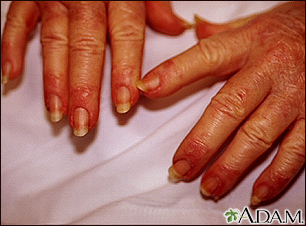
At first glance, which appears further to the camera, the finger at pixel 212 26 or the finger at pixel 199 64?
the finger at pixel 212 26

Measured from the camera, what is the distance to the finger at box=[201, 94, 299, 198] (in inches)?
29.9

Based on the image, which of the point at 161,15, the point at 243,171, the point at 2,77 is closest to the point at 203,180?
the point at 243,171

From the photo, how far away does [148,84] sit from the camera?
753 mm

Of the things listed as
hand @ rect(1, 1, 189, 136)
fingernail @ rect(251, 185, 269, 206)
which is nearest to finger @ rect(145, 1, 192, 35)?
hand @ rect(1, 1, 189, 136)

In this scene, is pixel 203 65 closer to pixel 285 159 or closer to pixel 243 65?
pixel 243 65

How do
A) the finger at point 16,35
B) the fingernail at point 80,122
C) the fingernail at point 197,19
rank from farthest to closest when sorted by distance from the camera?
1. the fingernail at point 197,19
2. the finger at point 16,35
3. the fingernail at point 80,122

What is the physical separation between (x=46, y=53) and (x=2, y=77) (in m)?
0.13

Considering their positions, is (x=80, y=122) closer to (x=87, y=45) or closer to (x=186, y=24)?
(x=87, y=45)

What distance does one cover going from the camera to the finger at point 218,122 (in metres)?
0.75

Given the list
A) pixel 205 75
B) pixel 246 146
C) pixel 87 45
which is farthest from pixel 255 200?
pixel 87 45

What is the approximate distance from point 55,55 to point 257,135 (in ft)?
1.69

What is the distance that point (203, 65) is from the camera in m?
0.79

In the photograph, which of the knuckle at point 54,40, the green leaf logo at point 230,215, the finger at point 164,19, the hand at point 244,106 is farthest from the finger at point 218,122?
the knuckle at point 54,40

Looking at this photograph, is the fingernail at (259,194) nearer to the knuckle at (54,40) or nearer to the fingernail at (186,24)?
the fingernail at (186,24)
